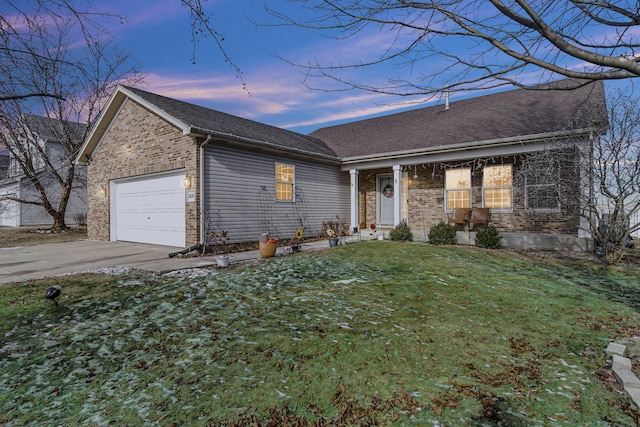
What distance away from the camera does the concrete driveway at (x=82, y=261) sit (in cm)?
705

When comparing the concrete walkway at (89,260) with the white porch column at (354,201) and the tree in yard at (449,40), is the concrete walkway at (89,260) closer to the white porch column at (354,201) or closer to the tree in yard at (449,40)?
the white porch column at (354,201)

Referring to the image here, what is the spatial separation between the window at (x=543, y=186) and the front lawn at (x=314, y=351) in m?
3.32

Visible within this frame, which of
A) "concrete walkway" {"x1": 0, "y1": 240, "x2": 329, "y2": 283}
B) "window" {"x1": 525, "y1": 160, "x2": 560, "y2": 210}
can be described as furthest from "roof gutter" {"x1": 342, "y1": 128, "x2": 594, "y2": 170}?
"concrete walkway" {"x1": 0, "y1": 240, "x2": 329, "y2": 283}

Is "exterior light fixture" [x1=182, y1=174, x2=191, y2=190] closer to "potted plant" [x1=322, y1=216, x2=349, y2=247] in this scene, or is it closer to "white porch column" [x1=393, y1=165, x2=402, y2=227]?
"potted plant" [x1=322, y1=216, x2=349, y2=247]

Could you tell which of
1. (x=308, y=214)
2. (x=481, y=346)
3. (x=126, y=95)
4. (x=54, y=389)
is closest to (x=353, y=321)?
(x=481, y=346)

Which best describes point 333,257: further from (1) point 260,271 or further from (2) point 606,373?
(2) point 606,373

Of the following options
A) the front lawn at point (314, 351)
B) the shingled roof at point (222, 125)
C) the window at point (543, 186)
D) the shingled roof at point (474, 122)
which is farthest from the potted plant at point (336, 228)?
the front lawn at point (314, 351)

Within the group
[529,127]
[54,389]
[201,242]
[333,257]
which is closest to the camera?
[54,389]

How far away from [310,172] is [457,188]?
18.1ft

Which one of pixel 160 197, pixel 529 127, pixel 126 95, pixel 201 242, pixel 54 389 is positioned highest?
pixel 126 95

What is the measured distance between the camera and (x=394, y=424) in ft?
7.22

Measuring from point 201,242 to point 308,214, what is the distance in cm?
454

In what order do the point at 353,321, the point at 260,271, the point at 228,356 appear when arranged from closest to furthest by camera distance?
1. the point at 228,356
2. the point at 353,321
3. the point at 260,271

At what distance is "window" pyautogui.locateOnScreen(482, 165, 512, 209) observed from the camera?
1100 cm
